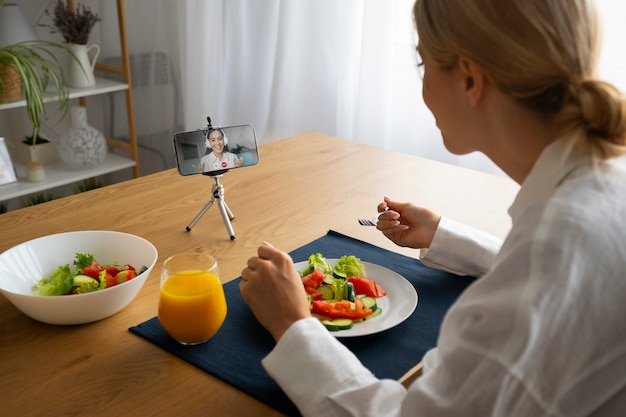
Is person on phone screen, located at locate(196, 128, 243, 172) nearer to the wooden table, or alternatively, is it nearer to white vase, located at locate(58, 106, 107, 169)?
the wooden table

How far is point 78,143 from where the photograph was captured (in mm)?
3141

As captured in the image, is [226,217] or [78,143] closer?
[226,217]

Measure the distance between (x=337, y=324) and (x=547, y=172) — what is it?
420mm

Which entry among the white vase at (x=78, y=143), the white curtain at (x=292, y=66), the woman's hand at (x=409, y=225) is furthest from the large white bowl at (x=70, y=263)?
the white vase at (x=78, y=143)

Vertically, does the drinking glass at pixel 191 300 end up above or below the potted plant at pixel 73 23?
below

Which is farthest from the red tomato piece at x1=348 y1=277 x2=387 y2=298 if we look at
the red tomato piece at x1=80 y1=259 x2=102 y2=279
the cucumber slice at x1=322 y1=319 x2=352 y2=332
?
the red tomato piece at x1=80 y1=259 x2=102 y2=279

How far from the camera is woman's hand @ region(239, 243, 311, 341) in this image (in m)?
1.05

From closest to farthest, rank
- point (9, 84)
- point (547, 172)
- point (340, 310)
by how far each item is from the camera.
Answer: point (547, 172), point (340, 310), point (9, 84)

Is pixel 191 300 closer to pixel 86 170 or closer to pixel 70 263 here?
pixel 70 263

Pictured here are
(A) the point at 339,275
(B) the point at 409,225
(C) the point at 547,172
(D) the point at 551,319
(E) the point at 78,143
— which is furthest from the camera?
(E) the point at 78,143

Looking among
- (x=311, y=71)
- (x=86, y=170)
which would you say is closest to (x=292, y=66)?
(x=311, y=71)

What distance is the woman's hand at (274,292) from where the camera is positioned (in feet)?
3.44

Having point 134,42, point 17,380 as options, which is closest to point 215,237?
point 17,380

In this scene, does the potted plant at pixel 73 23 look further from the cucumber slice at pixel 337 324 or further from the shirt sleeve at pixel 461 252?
the cucumber slice at pixel 337 324
